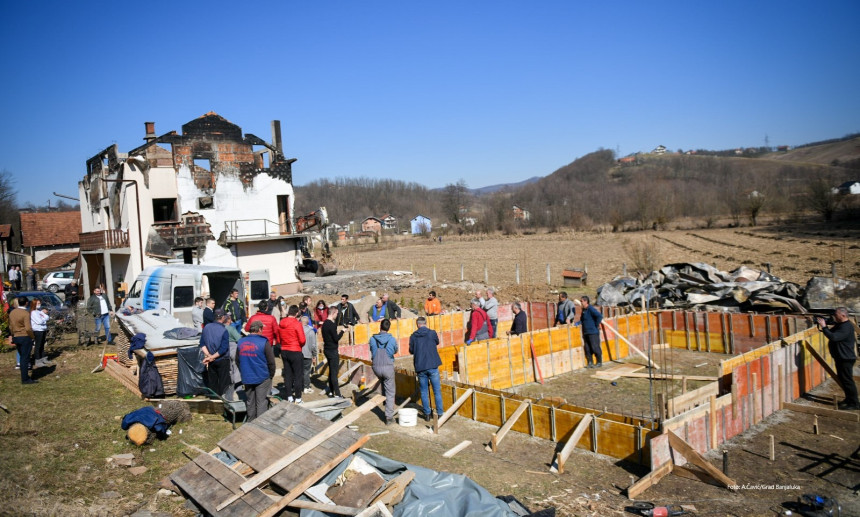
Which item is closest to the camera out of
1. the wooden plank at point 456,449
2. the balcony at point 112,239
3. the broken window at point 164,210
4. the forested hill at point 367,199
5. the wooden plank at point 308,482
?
the wooden plank at point 308,482

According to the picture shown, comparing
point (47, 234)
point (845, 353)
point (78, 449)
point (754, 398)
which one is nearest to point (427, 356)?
point (78, 449)

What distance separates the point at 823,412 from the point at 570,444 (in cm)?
493

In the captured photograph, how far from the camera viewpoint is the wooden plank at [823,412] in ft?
33.1

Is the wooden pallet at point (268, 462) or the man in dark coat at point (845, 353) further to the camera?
the man in dark coat at point (845, 353)

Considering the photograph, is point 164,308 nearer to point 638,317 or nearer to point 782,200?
point 638,317

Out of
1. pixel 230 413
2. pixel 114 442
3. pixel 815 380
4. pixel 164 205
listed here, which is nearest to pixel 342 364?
pixel 230 413

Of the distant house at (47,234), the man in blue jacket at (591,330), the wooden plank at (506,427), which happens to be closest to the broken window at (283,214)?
the man in blue jacket at (591,330)

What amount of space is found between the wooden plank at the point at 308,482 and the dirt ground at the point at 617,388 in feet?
15.9

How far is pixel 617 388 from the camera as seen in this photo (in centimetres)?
1309

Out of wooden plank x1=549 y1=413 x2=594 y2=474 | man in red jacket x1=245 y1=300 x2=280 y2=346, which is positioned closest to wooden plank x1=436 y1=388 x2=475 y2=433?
wooden plank x1=549 y1=413 x2=594 y2=474

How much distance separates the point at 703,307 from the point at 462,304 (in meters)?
9.03

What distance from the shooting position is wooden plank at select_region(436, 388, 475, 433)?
10.1 metres

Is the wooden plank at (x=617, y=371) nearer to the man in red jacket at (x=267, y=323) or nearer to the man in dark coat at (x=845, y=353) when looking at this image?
the man in dark coat at (x=845, y=353)

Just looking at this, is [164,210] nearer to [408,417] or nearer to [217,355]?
[217,355]
